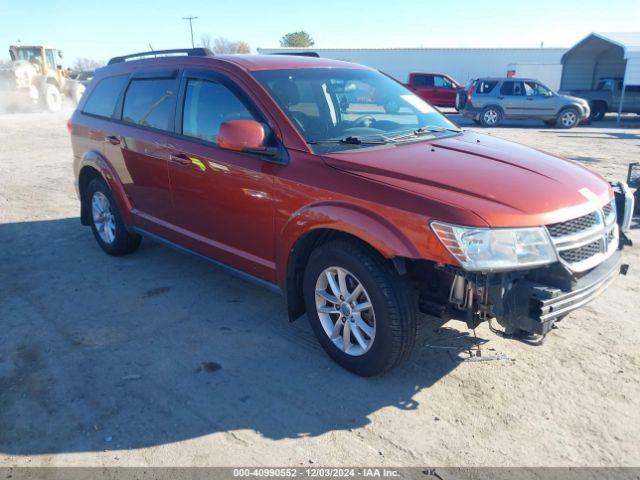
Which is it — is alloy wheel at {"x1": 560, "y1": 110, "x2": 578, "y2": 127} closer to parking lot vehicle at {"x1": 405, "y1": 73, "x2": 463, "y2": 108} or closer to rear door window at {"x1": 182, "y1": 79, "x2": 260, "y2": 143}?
parking lot vehicle at {"x1": 405, "y1": 73, "x2": 463, "y2": 108}

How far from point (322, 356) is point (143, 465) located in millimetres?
1331

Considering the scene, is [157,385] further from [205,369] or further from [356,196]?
[356,196]

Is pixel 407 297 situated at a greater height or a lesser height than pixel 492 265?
lesser

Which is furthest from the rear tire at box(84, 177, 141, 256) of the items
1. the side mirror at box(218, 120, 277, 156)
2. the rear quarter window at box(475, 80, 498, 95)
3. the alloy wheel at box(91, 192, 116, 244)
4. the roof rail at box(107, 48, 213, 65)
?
the rear quarter window at box(475, 80, 498, 95)

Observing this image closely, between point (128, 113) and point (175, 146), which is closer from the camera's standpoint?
point (175, 146)

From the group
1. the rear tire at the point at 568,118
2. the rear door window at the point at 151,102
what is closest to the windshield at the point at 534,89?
the rear tire at the point at 568,118

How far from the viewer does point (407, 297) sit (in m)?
2.86

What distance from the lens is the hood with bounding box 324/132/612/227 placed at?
2.66 m

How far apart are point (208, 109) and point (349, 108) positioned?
3.55ft

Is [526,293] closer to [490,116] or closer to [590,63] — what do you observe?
[490,116]

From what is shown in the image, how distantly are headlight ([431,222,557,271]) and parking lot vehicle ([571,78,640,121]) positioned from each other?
20.8 metres

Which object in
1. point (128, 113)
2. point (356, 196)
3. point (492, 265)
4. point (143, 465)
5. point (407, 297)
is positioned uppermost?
point (128, 113)

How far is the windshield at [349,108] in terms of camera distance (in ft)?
11.2

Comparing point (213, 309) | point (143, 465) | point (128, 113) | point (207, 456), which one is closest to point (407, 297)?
point (207, 456)
